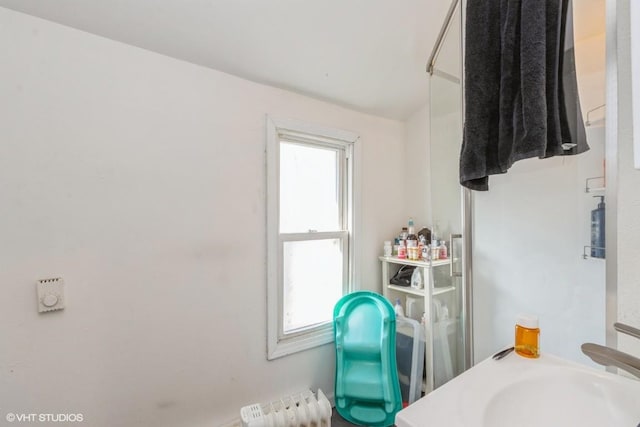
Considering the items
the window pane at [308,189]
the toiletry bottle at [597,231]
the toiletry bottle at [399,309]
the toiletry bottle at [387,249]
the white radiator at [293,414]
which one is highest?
the window pane at [308,189]

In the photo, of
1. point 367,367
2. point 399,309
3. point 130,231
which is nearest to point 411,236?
point 399,309

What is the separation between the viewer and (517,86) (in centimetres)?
71

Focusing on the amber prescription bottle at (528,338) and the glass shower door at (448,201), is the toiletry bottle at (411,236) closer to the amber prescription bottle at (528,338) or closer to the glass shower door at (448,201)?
the glass shower door at (448,201)

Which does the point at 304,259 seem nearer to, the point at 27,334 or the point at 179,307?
the point at 179,307

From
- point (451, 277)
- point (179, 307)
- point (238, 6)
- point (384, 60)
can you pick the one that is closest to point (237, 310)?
point (179, 307)

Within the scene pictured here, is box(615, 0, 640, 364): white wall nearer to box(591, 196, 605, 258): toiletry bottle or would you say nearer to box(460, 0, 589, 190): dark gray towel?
box(460, 0, 589, 190): dark gray towel

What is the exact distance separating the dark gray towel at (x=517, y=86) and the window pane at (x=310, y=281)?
43.4 inches

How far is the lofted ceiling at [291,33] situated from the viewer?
101cm

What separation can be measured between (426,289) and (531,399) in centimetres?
102

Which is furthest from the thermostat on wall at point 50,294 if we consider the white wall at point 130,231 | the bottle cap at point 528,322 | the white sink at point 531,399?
the bottle cap at point 528,322

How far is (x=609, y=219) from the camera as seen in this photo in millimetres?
636

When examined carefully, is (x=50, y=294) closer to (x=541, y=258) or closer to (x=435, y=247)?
(x=435, y=247)

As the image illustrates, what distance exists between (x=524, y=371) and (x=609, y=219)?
0.42m

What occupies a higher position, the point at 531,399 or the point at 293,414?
the point at 531,399
